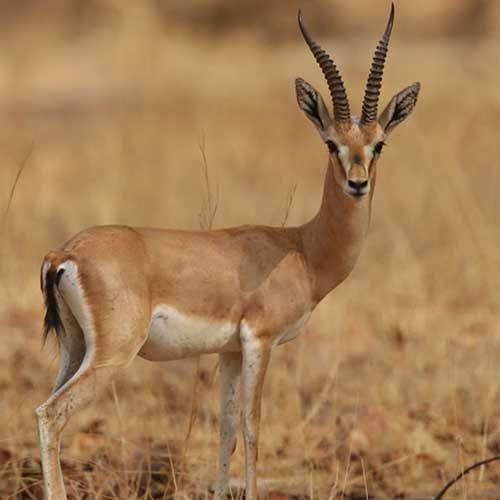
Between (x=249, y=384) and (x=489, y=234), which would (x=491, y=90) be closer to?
(x=489, y=234)

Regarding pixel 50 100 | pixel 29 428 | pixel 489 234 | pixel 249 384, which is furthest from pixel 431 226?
pixel 50 100

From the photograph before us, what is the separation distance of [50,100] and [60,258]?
16856 millimetres

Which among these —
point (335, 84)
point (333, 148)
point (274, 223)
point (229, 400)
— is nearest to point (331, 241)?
point (333, 148)

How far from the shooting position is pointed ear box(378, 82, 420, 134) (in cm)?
516

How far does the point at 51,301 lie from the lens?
14.7ft

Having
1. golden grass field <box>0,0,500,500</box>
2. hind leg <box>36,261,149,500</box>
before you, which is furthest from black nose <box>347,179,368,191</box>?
golden grass field <box>0,0,500,500</box>

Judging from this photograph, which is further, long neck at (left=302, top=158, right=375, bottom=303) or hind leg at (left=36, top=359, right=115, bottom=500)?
long neck at (left=302, top=158, right=375, bottom=303)

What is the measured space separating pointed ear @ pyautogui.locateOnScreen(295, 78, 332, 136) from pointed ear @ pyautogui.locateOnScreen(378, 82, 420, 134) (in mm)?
256

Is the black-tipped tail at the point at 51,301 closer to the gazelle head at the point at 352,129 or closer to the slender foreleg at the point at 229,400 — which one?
the slender foreleg at the point at 229,400

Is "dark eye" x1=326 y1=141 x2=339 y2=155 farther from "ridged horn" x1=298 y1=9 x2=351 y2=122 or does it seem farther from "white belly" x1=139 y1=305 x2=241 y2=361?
"white belly" x1=139 y1=305 x2=241 y2=361

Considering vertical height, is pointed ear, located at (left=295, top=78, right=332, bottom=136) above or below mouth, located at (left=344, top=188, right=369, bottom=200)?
above

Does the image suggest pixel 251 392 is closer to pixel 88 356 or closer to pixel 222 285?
pixel 222 285

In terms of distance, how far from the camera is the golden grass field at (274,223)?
20.6ft

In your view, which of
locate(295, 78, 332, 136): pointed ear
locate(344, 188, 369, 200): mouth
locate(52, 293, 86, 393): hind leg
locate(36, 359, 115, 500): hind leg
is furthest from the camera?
locate(295, 78, 332, 136): pointed ear
